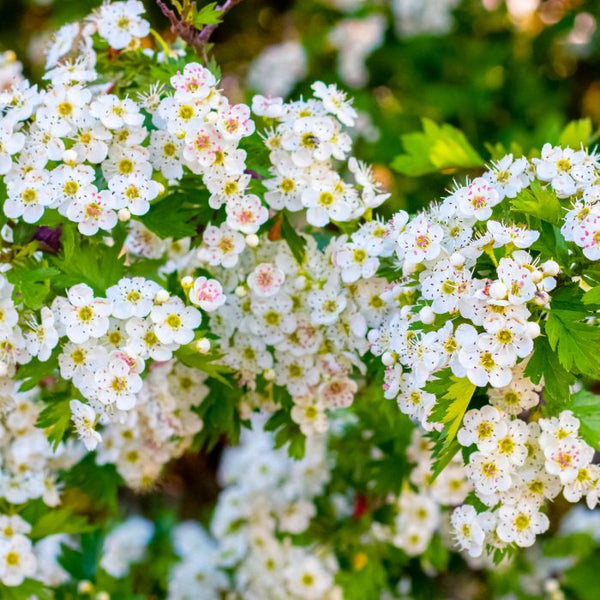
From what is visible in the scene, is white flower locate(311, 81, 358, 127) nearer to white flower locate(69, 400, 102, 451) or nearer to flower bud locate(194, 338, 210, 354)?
flower bud locate(194, 338, 210, 354)

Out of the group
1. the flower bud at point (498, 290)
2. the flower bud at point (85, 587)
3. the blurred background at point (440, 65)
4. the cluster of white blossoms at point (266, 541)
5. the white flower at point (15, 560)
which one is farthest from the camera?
the blurred background at point (440, 65)

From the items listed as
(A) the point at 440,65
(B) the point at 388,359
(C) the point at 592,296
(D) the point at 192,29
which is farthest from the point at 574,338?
(A) the point at 440,65

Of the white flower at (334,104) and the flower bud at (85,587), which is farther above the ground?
the white flower at (334,104)

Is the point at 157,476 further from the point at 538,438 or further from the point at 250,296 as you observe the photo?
the point at 538,438

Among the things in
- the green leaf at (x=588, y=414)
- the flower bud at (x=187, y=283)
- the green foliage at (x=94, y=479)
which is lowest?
the green foliage at (x=94, y=479)

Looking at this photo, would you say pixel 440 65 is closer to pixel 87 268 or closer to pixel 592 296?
pixel 87 268

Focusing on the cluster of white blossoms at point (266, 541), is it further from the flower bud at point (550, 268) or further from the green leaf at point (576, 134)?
the flower bud at point (550, 268)

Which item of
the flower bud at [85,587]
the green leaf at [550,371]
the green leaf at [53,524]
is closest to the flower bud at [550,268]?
the green leaf at [550,371]

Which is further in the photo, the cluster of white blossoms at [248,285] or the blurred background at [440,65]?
the blurred background at [440,65]
